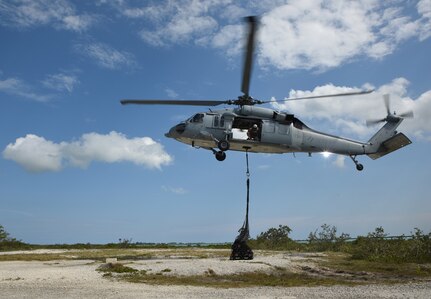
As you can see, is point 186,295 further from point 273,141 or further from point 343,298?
point 273,141

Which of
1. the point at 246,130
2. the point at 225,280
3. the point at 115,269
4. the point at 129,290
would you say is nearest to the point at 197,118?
the point at 246,130

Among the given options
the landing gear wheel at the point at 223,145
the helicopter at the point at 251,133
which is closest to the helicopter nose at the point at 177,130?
the helicopter at the point at 251,133

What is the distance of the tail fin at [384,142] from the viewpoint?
2847 centimetres

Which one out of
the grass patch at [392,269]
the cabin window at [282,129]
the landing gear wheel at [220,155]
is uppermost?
the cabin window at [282,129]

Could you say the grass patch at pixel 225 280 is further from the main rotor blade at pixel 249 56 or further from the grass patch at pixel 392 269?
the main rotor blade at pixel 249 56

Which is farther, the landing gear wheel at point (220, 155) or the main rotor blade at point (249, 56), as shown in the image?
the landing gear wheel at point (220, 155)

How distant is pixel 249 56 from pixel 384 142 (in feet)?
45.8

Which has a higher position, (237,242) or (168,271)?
(237,242)

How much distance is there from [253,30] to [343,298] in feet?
37.0

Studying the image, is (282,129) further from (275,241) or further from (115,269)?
(275,241)

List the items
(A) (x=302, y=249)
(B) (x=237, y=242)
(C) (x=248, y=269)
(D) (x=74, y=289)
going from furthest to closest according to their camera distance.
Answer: (A) (x=302, y=249) < (B) (x=237, y=242) < (C) (x=248, y=269) < (D) (x=74, y=289)

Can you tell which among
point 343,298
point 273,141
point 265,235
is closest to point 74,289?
point 343,298

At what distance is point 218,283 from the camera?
1844 centimetres

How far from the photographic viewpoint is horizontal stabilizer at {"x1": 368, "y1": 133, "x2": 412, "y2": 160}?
1115 inches
